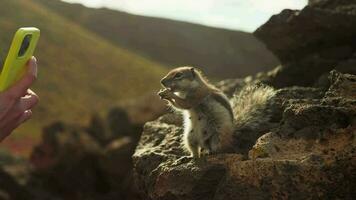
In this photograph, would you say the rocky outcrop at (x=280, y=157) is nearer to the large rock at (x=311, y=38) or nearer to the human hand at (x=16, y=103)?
the large rock at (x=311, y=38)

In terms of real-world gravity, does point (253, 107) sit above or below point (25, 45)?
below

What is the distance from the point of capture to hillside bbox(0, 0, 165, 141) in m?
21.6

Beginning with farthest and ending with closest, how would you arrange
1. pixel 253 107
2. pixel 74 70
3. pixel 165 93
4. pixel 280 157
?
pixel 74 70 → pixel 165 93 → pixel 253 107 → pixel 280 157

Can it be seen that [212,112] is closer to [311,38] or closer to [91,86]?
[311,38]

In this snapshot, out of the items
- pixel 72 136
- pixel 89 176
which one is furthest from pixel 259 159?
pixel 72 136

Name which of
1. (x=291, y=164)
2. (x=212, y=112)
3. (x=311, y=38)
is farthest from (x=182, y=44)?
(x=291, y=164)

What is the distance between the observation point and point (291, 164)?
5660 mm

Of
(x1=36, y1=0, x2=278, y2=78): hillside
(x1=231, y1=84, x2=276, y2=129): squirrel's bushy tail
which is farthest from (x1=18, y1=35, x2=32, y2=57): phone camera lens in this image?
(x1=36, y1=0, x2=278, y2=78): hillside

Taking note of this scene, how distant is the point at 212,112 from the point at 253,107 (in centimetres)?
61

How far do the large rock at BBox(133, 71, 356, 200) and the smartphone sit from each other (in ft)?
7.55

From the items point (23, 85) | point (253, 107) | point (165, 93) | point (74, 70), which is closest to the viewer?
point (23, 85)

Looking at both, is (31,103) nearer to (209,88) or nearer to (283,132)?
(283,132)

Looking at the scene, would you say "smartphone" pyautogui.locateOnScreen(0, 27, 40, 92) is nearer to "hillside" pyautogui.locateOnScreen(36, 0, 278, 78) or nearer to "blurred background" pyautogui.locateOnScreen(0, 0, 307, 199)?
"blurred background" pyautogui.locateOnScreen(0, 0, 307, 199)

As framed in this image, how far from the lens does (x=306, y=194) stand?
550 centimetres
